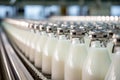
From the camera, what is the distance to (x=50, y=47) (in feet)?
4.20

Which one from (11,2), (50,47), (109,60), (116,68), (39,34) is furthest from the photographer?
(11,2)

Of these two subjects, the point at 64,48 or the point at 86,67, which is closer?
the point at 86,67

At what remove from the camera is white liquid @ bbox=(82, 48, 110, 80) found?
858 millimetres

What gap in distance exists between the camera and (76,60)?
98 cm

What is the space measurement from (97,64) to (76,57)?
0.13 meters

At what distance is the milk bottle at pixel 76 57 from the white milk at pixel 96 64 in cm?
8

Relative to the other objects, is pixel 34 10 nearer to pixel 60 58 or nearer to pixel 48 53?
pixel 48 53

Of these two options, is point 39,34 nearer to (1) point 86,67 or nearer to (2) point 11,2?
(1) point 86,67

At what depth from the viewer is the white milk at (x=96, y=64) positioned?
0.86 metres

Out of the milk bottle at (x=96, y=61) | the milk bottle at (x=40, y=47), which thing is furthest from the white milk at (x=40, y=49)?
the milk bottle at (x=96, y=61)

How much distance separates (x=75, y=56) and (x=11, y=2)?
17.9m

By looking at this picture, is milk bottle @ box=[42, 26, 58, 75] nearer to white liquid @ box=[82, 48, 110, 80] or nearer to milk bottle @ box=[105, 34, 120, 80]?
white liquid @ box=[82, 48, 110, 80]

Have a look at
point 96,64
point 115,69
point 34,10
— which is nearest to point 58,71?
point 96,64

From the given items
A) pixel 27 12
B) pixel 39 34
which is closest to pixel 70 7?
pixel 27 12
